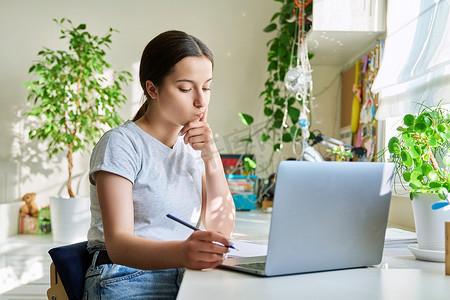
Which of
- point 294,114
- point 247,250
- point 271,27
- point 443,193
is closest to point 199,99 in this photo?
point 247,250

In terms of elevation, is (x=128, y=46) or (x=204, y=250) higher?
(x=128, y=46)

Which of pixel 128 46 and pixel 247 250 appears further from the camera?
pixel 128 46

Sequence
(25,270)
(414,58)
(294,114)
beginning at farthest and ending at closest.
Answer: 1. (294,114)
2. (25,270)
3. (414,58)

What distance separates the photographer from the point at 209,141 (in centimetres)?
127

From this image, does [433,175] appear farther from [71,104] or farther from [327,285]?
[71,104]

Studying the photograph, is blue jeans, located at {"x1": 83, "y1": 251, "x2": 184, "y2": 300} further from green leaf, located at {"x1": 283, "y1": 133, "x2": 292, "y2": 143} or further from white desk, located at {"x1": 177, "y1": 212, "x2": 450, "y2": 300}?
green leaf, located at {"x1": 283, "y1": 133, "x2": 292, "y2": 143}

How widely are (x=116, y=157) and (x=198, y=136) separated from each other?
240 mm

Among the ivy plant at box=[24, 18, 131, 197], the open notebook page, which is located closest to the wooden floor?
the ivy plant at box=[24, 18, 131, 197]

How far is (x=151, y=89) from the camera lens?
1240 mm

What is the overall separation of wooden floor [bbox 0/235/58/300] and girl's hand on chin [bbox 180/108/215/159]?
1.47 m

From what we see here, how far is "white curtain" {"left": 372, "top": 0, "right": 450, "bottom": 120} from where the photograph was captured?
1.57 metres

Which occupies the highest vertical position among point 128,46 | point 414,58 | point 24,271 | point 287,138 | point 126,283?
point 128,46

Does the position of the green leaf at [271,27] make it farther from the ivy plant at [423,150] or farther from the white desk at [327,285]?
the white desk at [327,285]

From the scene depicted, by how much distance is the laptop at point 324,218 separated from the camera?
810 mm
